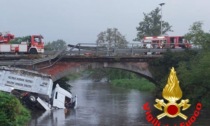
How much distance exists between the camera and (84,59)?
37375 mm

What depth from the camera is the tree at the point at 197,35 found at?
39.6 m

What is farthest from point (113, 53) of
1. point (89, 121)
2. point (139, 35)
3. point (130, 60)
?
point (139, 35)

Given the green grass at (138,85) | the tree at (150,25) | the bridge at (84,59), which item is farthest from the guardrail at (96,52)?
the tree at (150,25)

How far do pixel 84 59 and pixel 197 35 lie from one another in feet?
33.7

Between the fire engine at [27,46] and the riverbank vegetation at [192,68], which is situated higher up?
the fire engine at [27,46]

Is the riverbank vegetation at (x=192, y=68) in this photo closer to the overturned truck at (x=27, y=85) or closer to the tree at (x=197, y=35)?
the tree at (x=197, y=35)

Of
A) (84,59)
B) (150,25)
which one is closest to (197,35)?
(84,59)

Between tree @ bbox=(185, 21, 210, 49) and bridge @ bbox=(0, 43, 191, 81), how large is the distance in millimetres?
1971

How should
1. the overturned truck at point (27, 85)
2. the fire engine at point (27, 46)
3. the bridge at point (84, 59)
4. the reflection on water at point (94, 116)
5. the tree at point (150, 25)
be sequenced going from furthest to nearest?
the tree at point (150, 25), the fire engine at point (27, 46), the bridge at point (84, 59), the overturned truck at point (27, 85), the reflection on water at point (94, 116)

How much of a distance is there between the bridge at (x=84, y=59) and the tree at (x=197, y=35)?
1971 mm

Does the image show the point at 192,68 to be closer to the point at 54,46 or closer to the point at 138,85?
the point at 138,85

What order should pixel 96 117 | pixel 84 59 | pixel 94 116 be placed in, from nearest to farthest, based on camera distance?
pixel 96 117, pixel 94 116, pixel 84 59

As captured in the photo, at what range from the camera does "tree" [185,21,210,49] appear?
39.6 meters

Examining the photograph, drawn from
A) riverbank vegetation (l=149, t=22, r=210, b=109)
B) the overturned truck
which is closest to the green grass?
riverbank vegetation (l=149, t=22, r=210, b=109)
